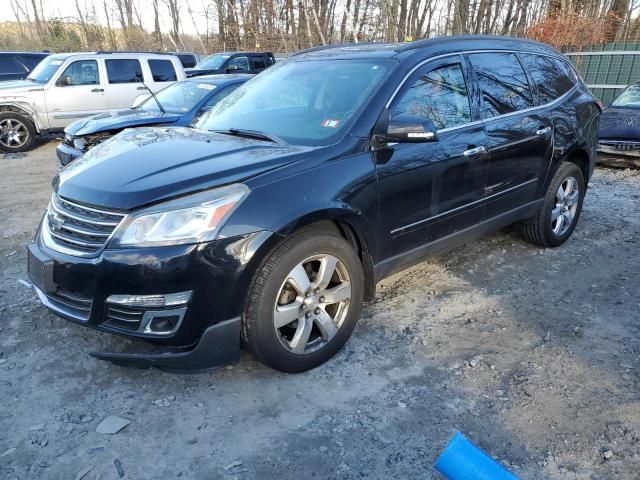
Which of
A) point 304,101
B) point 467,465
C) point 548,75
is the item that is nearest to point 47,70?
point 304,101

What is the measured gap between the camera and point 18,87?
400 inches

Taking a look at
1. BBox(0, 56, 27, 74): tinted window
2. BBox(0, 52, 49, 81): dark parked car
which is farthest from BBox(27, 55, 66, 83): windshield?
BBox(0, 56, 27, 74): tinted window

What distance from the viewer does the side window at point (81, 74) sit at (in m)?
10.5

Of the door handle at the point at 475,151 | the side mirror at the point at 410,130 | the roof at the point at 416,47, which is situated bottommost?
the door handle at the point at 475,151

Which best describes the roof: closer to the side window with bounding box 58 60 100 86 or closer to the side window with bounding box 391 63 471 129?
the side window with bounding box 391 63 471 129

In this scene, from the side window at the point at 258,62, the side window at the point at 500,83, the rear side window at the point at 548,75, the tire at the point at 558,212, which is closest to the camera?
the side window at the point at 500,83

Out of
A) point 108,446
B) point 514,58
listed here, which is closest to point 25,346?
point 108,446

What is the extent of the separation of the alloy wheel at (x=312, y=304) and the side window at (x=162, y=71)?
983cm

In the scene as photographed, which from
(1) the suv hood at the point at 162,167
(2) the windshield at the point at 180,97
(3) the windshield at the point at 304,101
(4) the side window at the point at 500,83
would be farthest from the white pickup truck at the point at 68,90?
(4) the side window at the point at 500,83

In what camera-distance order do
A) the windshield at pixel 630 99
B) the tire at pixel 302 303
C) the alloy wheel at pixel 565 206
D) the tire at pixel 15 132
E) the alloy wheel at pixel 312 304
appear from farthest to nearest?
the tire at pixel 15 132
the windshield at pixel 630 99
the alloy wheel at pixel 565 206
the alloy wheel at pixel 312 304
the tire at pixel 302 303

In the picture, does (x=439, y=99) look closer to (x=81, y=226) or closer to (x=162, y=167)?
(x=162, y=167)

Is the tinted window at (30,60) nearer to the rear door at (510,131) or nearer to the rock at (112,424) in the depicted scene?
the rear door at (510,131)

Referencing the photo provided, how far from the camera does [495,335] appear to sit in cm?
344

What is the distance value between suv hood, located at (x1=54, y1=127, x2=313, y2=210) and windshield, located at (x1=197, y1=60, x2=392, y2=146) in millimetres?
248
